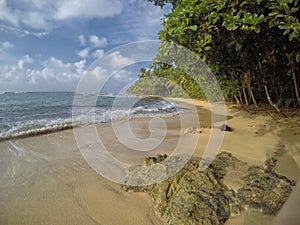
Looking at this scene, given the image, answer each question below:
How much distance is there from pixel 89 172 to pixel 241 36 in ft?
11.8

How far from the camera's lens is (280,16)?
2629 mm

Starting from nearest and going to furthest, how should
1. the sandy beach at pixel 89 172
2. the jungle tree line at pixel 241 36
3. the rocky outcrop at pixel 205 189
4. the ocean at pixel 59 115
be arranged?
the rocky outcrop at pixel 205 189, the sandy beach at pixel 89 172, the jungle tree line at pixel 241 36, the ocean at pixel 59 115

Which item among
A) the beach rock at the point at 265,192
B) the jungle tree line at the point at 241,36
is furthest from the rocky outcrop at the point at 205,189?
the jungle tree line at the point at 241,36

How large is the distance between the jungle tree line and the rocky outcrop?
68.7 inches

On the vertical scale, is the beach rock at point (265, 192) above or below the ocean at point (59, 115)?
below

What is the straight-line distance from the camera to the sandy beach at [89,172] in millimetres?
1888

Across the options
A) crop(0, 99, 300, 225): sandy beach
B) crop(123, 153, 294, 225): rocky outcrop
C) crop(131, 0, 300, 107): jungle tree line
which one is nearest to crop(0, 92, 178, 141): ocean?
crop(0, 99, 300, 225): sandy beach

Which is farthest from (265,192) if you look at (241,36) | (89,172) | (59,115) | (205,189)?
(59,115)

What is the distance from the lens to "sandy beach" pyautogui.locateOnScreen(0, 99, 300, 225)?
1.89 m

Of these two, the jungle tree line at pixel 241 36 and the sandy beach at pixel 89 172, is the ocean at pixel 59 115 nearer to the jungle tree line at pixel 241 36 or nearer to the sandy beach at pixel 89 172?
the sandy beach at pixel 89 172

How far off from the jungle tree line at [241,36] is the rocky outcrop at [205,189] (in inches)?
68.7

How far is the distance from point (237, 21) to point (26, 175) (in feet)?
12.1

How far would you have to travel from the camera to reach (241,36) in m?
3.77

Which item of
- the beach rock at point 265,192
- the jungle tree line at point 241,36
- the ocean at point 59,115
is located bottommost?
the beach rock at point 265,192
